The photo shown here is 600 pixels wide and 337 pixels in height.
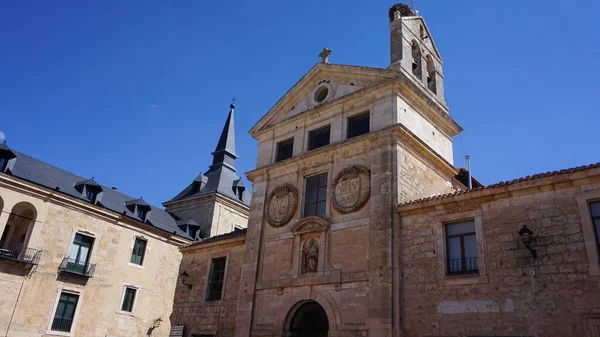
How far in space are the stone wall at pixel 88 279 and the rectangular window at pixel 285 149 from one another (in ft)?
45.2

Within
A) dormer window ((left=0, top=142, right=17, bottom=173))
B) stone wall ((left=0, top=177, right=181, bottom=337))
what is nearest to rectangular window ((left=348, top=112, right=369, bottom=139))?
stone wall ((left=0, top=177, right=181, bottom=337))

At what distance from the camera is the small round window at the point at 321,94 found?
701 inches

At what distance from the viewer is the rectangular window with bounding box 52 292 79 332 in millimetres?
23609

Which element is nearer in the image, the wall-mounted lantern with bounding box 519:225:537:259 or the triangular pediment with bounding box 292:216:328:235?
the wall-mounted lantern with bounding box 519:225:537:259

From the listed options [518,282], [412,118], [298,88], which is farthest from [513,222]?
[298,88]

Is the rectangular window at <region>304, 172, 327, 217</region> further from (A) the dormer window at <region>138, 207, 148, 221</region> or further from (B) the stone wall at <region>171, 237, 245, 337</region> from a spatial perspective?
(A) the dormer window at <region>138, 207, 148, 221</region>

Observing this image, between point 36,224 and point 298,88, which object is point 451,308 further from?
point 36,224

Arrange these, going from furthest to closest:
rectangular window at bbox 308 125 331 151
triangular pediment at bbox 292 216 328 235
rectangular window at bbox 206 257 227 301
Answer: rectangular window at bbox 206 257 227 301 < rectangular window at bbox 308 125 331 151 < triangular pediment at bbox 292 216 328 235

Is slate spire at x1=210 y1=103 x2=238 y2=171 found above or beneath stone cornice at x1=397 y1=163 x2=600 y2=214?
above

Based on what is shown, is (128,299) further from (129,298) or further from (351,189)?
(351,189)

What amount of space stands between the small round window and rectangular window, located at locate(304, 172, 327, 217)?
337cm

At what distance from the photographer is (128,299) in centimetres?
2712

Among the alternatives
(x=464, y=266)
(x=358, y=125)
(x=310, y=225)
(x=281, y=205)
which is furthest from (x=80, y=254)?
(x=464, y=266)

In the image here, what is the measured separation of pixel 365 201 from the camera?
14227 millimetres
